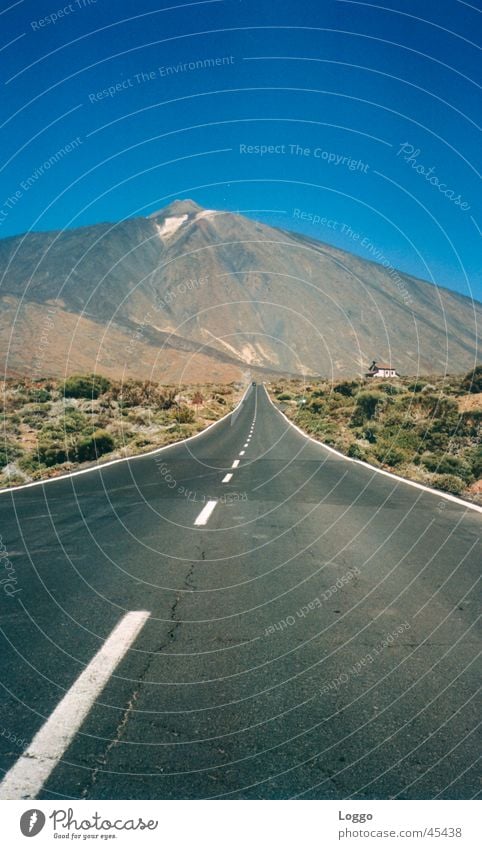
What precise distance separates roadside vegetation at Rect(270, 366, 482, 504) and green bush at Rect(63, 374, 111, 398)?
16.6 m

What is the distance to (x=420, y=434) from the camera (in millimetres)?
21328

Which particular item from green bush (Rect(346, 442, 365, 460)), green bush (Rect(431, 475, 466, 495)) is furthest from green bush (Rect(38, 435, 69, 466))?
green bush (Rect(431, 475, 466, 495))

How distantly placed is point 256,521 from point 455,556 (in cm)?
316

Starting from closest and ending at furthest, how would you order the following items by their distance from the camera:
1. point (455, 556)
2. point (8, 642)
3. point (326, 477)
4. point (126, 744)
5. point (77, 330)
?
point (126, 744) < point (8, 642) < point (455, 556) < point (326, 477) < point (77, 330)

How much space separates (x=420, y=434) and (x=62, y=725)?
20.0m

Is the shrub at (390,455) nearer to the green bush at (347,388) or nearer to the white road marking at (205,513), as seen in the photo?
the white road marking at (205,513)

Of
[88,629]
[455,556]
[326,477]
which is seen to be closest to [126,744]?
[88,629]

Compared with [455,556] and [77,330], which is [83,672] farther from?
[77,330]

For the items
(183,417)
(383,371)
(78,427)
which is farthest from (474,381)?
(383,371)

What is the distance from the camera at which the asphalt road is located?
8.65ft

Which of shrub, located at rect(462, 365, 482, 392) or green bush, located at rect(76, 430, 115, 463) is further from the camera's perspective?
shrub, located at rect(462, 365, 482, 392)

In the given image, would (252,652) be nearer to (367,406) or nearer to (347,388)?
(367,406)
